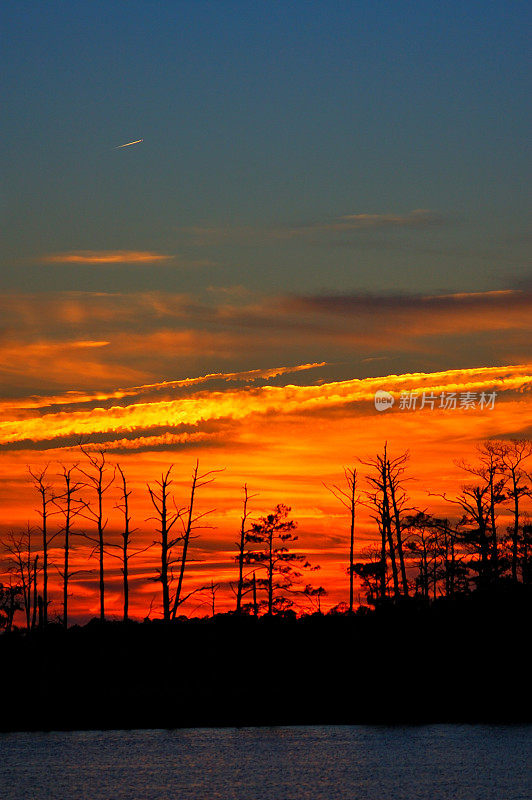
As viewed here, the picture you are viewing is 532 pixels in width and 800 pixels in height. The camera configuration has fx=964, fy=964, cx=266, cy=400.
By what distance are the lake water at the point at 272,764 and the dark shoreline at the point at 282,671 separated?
140 inches

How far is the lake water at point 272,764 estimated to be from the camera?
40.5 metres

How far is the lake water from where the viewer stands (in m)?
40.5

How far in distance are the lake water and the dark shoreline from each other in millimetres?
→ 3560

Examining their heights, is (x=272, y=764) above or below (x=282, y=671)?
below

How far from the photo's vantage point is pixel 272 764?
45.3 metres

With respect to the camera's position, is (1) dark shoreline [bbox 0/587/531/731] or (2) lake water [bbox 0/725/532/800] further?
(1) dark shoreline [bbox 0/587/531/731]

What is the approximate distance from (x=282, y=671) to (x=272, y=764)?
1904cm

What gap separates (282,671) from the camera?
2532 inches

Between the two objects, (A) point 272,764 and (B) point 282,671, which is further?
(B) point 282,671

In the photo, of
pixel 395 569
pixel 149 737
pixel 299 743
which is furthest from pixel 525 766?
pixel 395 569

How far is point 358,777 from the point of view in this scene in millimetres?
43156

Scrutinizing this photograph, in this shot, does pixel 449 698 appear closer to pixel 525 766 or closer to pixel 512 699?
pixel 512 699

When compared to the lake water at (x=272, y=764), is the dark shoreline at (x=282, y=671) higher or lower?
higher

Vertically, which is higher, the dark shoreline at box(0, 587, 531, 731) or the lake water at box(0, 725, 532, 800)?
the dark shoreline at box(0, 587, 531, 731)
